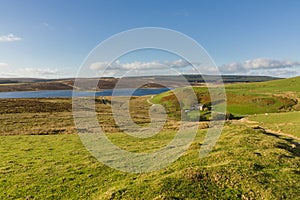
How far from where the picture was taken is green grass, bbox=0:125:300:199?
44.1ft

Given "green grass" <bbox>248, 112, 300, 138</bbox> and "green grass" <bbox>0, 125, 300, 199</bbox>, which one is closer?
"green grass" <bbox>0, 125, 300, 199</bbox>

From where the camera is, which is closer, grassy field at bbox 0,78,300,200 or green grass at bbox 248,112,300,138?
grassy field at bbox 0,78,300,200

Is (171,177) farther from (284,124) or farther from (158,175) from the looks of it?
(284,124)

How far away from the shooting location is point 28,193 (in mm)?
14789

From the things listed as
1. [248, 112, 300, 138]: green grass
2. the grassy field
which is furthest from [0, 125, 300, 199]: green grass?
[248, 112, 300, 138]: green grass

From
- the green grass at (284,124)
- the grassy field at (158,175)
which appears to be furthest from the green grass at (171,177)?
the green grass at (284,124)

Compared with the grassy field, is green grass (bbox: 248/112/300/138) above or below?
below

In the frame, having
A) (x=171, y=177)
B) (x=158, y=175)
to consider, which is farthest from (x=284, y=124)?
(x=171, y=177)

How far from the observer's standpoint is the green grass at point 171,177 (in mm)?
→ 13430

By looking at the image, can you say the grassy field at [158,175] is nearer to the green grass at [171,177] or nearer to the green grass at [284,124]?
the green grass at [171,177]

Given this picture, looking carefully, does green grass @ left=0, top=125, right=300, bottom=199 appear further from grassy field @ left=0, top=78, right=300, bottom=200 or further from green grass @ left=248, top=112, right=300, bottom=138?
green grass @ left=248, top=112, right=300, bottom=138

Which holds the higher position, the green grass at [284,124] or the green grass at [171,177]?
the green grass at [171,177]

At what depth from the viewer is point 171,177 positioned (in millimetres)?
14734

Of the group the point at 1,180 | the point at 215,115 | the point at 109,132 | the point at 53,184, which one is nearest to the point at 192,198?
the point at 53,184
